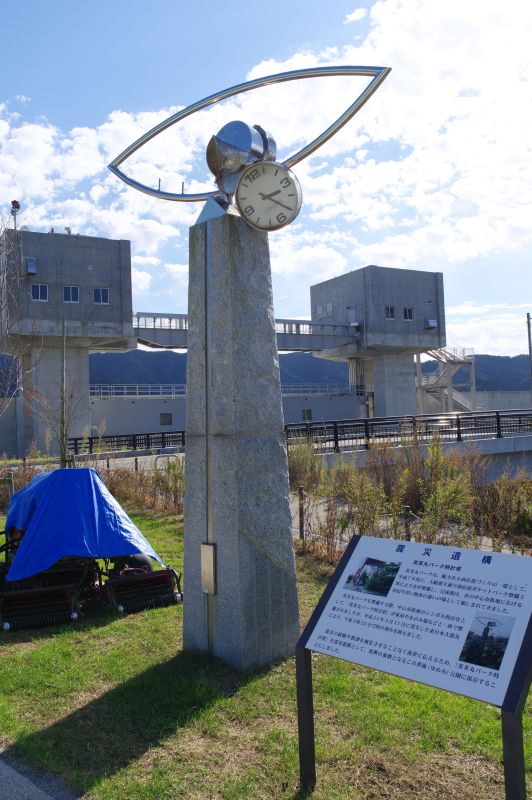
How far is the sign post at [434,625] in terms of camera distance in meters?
2.94

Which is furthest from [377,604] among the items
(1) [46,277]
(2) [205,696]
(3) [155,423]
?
(3) [155,423]

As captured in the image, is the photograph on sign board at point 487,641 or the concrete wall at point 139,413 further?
the concrete wall at point 139,413

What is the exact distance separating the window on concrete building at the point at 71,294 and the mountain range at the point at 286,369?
117m

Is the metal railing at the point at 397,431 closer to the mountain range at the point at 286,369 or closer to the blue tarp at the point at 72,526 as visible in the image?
the blue tarp at the point at 72,526

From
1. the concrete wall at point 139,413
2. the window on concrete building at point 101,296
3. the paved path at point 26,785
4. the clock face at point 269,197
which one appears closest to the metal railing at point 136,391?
the concrete wall at point 139,413

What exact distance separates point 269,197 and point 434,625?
3882 mm

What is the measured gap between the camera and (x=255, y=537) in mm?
5590

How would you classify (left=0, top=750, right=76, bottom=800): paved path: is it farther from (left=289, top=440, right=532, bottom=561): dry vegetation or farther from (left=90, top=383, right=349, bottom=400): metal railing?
(left=90, top=383, right=349, bottom=400): metal railing

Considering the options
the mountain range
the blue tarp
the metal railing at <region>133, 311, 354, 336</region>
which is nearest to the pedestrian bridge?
the metal railing at <region>133, 311, 354, 336</region>

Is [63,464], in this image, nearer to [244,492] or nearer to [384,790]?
[244,492]

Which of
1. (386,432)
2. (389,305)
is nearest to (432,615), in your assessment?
(386,432)

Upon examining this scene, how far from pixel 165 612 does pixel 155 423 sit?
41.0 m

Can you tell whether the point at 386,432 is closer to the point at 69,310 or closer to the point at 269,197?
the point at 269,197

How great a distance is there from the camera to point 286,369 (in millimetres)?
186250
